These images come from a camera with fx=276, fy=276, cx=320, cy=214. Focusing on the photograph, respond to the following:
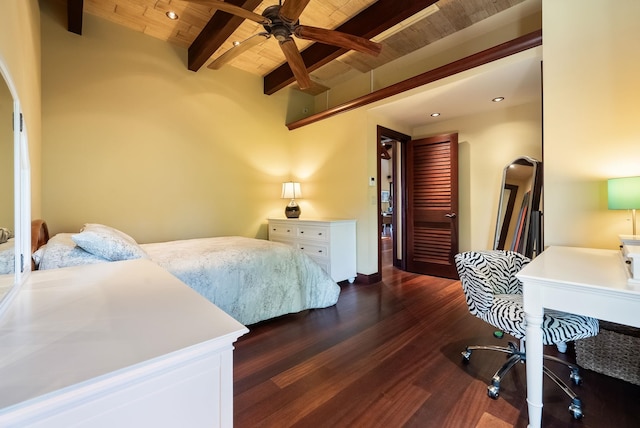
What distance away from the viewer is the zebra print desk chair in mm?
1456

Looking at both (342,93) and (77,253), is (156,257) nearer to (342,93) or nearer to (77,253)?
(77,253)

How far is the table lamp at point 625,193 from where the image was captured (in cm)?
167

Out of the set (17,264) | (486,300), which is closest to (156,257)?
(17,264)

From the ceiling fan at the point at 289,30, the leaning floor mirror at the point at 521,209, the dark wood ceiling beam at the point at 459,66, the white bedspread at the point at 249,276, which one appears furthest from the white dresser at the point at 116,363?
the leaning floor mirror at the point at 521,209

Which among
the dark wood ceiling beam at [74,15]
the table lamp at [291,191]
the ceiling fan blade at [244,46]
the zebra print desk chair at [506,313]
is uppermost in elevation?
the dark wood ceiling beam at [74,15]

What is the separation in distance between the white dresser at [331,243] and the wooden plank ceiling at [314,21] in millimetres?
2047

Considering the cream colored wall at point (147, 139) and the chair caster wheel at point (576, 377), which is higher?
the cream colored wall at point (147, 139)

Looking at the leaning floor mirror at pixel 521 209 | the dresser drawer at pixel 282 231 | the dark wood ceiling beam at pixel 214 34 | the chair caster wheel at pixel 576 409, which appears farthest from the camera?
the dresser drawer at pixel 282 231

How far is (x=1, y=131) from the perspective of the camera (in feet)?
3.41

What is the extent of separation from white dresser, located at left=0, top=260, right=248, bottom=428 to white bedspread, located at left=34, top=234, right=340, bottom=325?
3.91ft

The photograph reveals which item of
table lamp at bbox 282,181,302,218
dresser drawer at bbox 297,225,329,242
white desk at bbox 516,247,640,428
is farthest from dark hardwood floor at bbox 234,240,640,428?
table lamp at bbox 282,181,302,218

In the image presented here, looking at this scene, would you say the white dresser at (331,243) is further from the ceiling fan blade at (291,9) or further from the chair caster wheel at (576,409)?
the chair caster wheel at (576,409)

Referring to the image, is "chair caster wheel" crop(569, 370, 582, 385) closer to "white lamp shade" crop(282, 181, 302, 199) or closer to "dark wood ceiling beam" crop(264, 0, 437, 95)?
"dark wood ceiling beam" crop(264, 0, 437, 95)

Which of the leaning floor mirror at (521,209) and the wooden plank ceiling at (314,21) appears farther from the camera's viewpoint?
the leaning floor mirror at (521,209)
